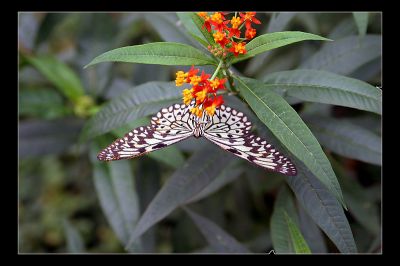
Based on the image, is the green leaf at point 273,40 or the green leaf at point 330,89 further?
the green leaf at point 330,89

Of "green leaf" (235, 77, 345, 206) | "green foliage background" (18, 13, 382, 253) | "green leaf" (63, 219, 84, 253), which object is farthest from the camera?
"green leaf" (63, 219, 84, 253)

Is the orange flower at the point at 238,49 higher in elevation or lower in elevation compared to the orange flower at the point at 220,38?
lower

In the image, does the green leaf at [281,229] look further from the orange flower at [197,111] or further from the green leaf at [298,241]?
the orange flower at [197,111]

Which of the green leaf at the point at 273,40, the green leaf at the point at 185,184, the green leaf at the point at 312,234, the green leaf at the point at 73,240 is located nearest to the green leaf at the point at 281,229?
the green leaf at the point at 312,234

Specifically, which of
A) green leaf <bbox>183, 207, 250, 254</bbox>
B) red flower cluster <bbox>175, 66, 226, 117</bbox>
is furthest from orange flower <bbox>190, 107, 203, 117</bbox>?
green leaf <bbox>183, 207, 250, 254</bbox>

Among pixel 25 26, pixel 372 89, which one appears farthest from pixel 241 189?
pixel 25 26

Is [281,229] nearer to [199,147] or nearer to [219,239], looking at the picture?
[219,239]

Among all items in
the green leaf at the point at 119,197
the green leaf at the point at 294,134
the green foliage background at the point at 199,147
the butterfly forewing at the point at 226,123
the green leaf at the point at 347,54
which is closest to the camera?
the green leaf at the point at 294,134

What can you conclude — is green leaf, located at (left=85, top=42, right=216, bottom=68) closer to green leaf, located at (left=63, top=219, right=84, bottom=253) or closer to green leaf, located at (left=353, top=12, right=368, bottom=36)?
green leaf, located at (left=353, top=12, right=368, bottom=36)
